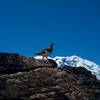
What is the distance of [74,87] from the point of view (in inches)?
2111

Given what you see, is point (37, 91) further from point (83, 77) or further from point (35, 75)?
point (83, 77)

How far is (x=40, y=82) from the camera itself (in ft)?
171

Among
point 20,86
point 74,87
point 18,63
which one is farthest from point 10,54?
point 74,87

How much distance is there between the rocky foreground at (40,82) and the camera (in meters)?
50.1

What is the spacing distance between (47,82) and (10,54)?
566cm

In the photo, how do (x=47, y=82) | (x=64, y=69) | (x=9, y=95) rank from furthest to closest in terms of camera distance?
(x=64, y=69) < (x=47, y=82) < (x=9, y=95)

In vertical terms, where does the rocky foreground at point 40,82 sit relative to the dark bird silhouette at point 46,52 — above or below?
below

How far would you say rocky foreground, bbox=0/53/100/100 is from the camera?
1973 inches

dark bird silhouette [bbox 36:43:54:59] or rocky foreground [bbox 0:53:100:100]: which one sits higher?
dark bird silhouette [bbox 36:43:54:59]

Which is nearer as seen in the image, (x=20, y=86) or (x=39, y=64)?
(x=20, y=86)

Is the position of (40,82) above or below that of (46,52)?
below

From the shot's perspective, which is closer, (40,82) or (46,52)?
(40,82)

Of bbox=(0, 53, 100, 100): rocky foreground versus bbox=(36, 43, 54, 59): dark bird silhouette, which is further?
bbox=(36, 43, 54, 59): dark bird silhouette

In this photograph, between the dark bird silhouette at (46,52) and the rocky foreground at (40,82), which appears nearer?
the rocky foreground at (40,82)
